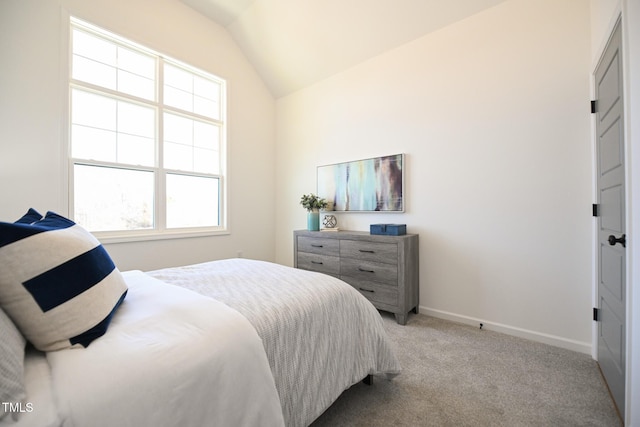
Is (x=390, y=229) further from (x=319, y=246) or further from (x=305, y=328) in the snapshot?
(x=305, y=328)

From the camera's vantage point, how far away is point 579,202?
201 cm

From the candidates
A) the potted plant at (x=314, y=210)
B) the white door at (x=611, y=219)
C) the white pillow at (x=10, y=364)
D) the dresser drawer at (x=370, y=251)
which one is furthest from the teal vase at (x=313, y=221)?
the white pillow at (x=10, y=364)

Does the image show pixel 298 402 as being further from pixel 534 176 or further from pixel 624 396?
pixel 534 176

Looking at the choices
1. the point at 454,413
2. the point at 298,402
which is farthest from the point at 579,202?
the point at 298,402

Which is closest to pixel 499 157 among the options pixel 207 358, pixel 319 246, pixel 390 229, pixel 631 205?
pixel 390 229

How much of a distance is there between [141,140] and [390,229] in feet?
9.62

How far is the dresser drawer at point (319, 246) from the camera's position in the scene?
296 centimetres

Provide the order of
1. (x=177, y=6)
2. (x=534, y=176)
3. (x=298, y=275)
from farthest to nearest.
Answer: (x=177, y=6)
(x=534, y=176)
(x=298, y=275)

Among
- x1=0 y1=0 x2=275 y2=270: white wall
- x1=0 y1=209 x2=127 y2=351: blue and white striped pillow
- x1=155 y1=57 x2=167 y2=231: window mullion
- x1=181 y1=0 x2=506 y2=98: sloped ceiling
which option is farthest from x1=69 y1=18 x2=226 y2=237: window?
x1=0 y1=209 x2=127 y2=351: blue and white striped pillow

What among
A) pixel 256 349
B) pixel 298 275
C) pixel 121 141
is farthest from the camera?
pixel 121 141

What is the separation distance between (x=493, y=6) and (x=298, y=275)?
9.48 ft

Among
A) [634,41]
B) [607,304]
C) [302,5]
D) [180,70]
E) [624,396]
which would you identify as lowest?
[624,396]

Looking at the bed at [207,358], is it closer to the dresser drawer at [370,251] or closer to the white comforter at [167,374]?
the white comforter at [167,374]

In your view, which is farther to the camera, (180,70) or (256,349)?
(180,70)
